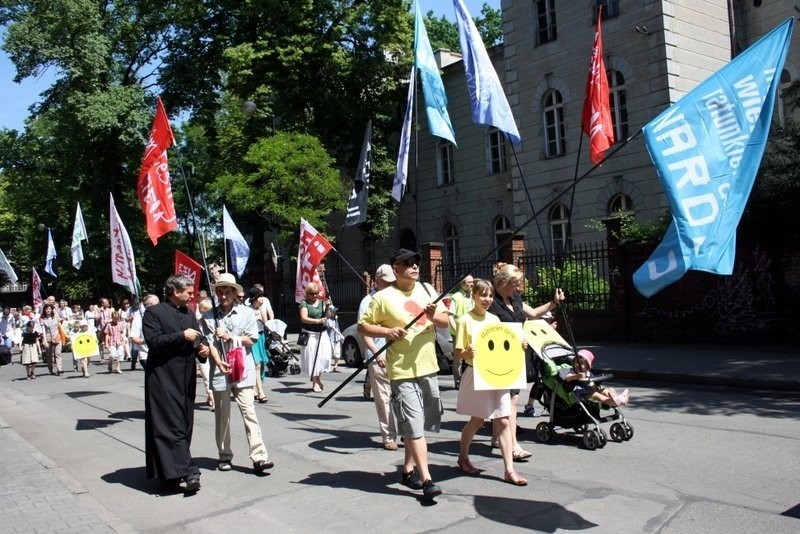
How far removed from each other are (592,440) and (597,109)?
7689 mm

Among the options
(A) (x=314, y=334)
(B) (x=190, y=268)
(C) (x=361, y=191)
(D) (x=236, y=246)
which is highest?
(C) (x=361, y=191)

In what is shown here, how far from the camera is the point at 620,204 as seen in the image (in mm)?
24141

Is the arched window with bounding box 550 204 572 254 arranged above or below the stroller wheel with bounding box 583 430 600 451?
above

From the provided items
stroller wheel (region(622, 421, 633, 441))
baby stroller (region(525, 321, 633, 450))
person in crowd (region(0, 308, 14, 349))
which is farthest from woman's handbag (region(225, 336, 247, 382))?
person in crowd (region(0, 308, 14, 349))

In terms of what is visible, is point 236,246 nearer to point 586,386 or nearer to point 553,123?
point 553,123

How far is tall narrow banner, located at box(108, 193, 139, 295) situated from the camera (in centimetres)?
1357

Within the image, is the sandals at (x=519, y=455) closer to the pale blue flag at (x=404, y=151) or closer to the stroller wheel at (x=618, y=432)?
the stroller wheel at (x=618, y=432)

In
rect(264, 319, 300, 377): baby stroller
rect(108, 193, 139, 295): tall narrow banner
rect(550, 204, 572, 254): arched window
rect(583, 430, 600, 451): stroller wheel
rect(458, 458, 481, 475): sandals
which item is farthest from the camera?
rect(550, 204, 572, 254): arched window

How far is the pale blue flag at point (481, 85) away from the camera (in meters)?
11.0

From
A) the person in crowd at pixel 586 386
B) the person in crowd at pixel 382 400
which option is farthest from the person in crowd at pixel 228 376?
the person in crowd at pixel 586 386

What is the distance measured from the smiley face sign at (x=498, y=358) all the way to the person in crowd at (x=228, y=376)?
7.52 ft

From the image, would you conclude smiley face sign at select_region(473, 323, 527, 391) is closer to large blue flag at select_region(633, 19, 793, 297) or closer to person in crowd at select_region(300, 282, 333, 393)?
large blue flag at select_region(633, 19, 793, 297)

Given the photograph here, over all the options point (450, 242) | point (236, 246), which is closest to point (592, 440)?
point (236, 246)

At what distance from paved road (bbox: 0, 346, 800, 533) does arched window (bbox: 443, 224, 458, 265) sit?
70.5ft
